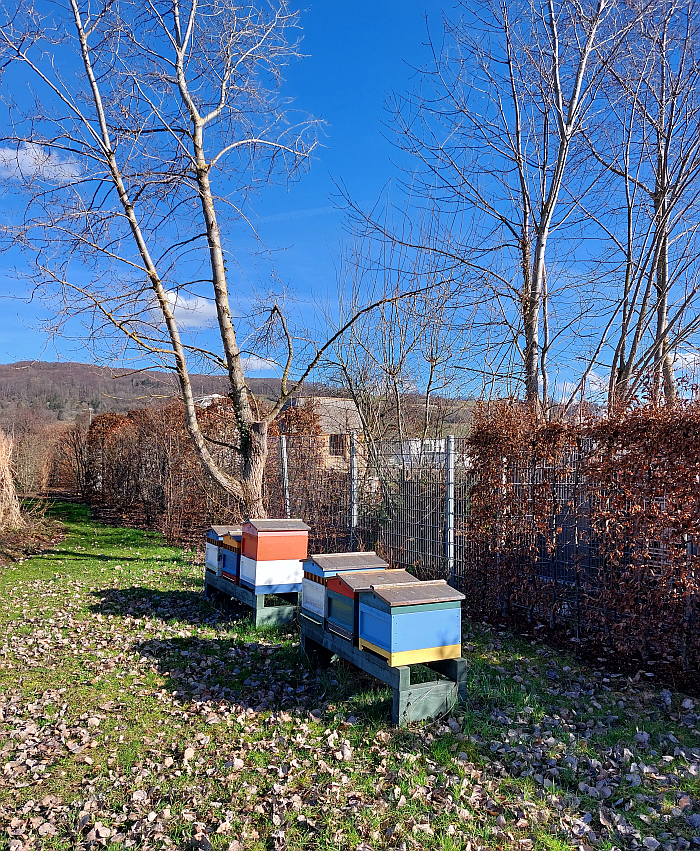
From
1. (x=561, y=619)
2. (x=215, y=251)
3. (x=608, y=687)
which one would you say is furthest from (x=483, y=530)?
(x=215, y=251)

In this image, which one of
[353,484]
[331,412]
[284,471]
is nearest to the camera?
[353,484]

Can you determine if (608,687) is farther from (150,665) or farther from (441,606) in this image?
(150,665)

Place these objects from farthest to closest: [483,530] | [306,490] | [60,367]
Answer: [306,490] < [60,367] < [483,530]

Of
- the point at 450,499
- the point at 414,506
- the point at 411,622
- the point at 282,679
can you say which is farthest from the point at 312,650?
the point at 414,506

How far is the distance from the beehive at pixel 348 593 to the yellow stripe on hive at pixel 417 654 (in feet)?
0.85

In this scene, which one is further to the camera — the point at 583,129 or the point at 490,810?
the point at 583,129

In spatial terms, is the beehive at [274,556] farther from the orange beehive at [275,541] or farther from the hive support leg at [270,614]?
the hive support leg at [270,614]

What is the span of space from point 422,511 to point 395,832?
19.4 ft

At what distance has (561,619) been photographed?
6.73 metres

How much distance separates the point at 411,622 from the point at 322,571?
1.17 m

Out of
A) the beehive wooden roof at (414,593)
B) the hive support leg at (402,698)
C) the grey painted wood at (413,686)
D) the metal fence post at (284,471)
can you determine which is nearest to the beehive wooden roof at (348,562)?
the grey painted wood at (413,686)

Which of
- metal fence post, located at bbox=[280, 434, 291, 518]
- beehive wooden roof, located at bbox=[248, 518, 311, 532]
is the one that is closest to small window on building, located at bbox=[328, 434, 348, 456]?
metal fence post, located at bbox=[280, 434, 291, 518]

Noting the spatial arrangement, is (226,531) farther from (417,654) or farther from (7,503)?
(7,503)

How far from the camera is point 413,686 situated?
14.5 feet
